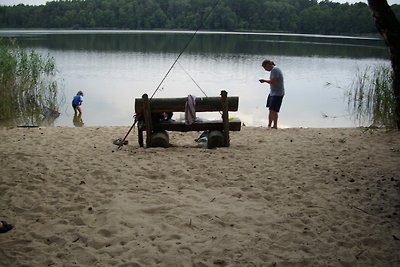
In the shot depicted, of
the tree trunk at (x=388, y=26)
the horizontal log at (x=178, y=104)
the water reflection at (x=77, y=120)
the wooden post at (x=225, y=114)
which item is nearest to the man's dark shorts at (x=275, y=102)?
the horizontal log at (x=178, y=104)

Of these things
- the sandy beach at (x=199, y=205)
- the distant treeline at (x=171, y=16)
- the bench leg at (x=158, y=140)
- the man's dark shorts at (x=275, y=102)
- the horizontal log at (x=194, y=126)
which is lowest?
the sandy beach at (x=199, y=205)

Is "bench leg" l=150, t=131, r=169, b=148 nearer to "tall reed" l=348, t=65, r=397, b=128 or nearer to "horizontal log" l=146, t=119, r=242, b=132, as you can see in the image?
"horizontal log" l=146, t=119, r=242, b=132

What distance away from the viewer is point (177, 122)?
743cm

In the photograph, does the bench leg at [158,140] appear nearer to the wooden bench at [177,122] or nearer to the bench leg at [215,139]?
the wooden bench at [177,122]

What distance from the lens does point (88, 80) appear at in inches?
765

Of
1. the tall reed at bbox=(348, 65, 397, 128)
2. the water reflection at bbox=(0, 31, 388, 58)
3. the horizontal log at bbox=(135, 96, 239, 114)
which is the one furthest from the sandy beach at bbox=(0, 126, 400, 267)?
the water reflection at bbox=(0, 31, 388, 58)

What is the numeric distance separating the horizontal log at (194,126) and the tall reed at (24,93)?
21.0 feet

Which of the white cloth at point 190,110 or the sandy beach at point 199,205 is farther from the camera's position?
the white cloth at point 190,110

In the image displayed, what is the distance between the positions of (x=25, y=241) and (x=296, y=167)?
407cm

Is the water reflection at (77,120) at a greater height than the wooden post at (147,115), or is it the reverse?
the wooden post at (147,115)

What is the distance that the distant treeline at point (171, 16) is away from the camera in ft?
245

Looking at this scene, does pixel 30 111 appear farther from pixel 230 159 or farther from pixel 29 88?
pixel 230 159

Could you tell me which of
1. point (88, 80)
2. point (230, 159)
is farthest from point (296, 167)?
point (88, 80)

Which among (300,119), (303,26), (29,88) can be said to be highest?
(303,26)
